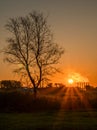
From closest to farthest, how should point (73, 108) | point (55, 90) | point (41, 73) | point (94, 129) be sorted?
point (94, 129)
point (73, 108)
point (41, 73)
point (55, 90)

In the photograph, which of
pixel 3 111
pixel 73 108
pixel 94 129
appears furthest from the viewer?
pixel 73 108

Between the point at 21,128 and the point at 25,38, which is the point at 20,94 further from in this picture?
the point at 21,128

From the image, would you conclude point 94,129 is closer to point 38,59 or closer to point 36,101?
point 36,101

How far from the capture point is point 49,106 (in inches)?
1655

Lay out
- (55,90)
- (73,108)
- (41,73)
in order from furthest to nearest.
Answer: (55,90) < (41,73) < (73,108)

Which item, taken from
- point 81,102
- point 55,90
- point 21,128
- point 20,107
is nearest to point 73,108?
point 81,102

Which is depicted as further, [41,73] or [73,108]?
[41,73]

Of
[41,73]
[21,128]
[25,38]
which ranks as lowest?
[21,128]

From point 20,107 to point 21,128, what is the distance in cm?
1685

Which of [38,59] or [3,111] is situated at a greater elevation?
[38,59]

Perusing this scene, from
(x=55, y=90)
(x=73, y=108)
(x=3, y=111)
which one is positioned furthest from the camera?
(x=55, y=90)

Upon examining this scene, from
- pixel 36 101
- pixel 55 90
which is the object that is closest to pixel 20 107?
pixel 36 101

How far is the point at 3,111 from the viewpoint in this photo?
38719 millimetres

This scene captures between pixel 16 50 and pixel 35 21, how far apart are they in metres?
4.33
